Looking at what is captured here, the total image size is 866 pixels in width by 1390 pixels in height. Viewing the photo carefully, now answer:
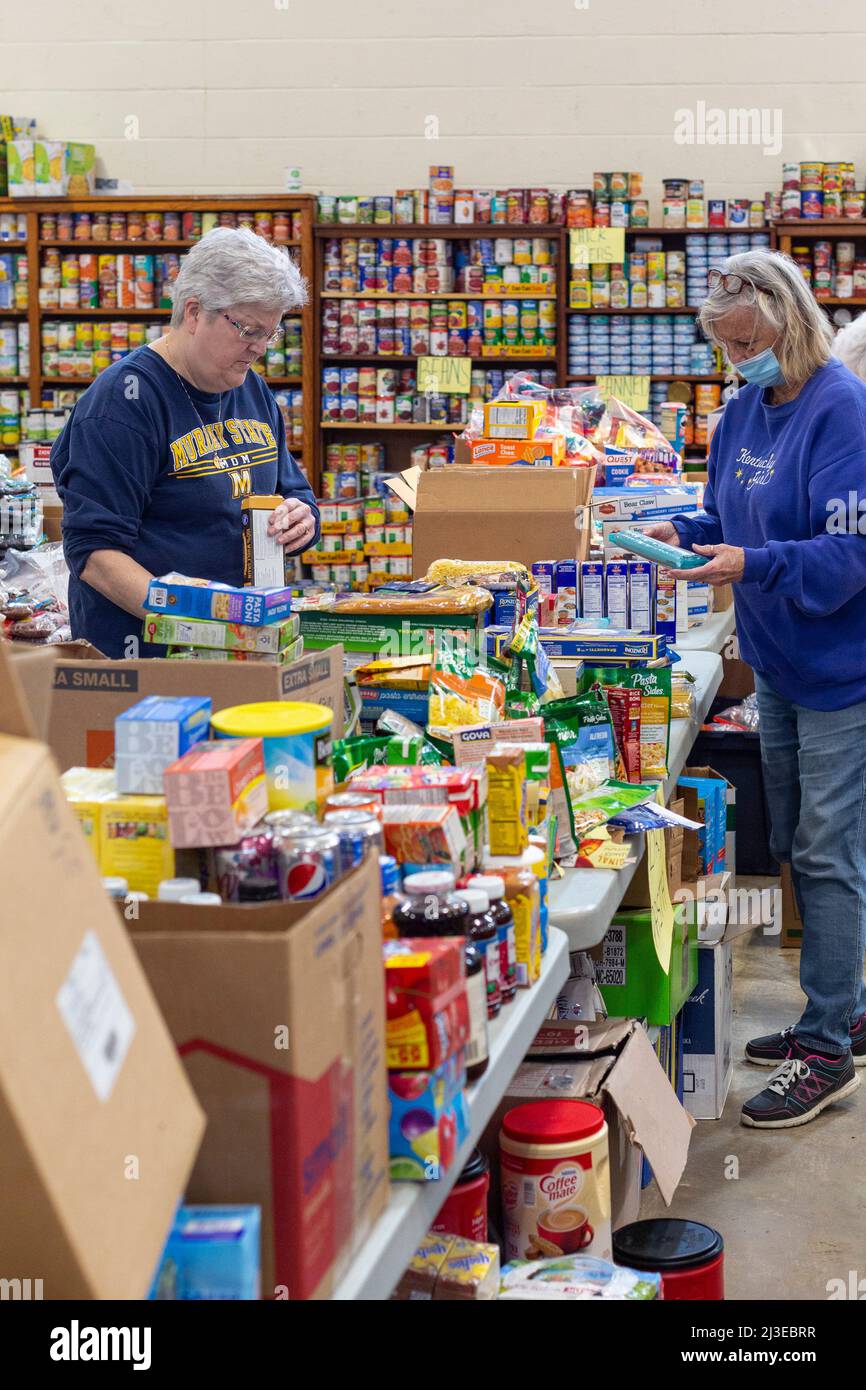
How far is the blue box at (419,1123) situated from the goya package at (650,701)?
166 centimetres

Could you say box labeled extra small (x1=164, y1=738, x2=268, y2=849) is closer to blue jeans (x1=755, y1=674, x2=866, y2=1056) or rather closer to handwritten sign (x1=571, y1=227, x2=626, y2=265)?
blue jeans (x1=755, y1=674, x2=866, y2=1056)

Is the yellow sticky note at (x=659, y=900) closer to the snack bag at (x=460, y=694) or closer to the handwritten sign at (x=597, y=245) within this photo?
the snack bag at (x=460, y=694)

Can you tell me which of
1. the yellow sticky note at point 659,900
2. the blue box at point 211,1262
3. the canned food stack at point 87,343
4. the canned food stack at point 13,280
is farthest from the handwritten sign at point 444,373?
the blue box at point 211,1262

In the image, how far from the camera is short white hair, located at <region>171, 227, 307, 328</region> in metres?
2.67

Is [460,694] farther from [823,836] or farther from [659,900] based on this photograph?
[823,836]

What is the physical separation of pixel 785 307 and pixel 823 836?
3.75ft

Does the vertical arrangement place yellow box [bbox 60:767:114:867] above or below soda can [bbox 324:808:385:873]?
above

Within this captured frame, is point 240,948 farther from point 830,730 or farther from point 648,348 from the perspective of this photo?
point 648,348

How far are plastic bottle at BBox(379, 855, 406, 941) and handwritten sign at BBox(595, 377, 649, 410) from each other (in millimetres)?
5266

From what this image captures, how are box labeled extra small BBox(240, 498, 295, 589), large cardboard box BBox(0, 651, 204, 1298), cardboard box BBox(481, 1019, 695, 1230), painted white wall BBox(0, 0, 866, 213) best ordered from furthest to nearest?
painted white wall BBox(0, 0, 866, 213) < box labeled extra small BBox(240, 498, 295, 589) < cardboard box BBox(481, 1019, 695, 1230) < large cardboard box BBox(0, 651, 204, 1298)

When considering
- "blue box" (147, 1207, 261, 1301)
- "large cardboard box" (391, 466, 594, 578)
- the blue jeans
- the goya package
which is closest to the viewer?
"blue box" (147, 1207, 261, 1301)

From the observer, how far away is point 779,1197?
3113 mm

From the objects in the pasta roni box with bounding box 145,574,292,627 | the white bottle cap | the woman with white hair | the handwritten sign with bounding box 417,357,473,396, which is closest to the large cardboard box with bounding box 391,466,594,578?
the woman with white hair
